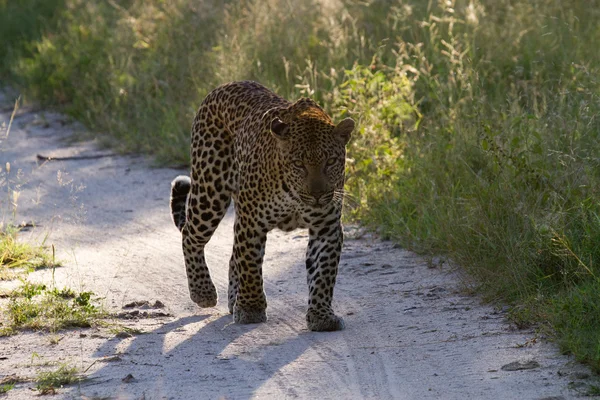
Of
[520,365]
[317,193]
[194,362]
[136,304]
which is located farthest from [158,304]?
[520,365]

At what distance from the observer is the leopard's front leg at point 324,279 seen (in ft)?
19.5

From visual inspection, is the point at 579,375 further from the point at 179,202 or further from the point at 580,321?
the point at 179,202

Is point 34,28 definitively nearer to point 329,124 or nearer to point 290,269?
point 290,269

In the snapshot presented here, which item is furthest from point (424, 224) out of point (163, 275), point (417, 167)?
point (163, 275)

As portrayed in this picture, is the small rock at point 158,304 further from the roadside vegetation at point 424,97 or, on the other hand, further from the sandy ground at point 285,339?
the roadside vegetation at point 424,97

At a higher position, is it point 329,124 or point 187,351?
point 329,124

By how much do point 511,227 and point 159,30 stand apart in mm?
8016

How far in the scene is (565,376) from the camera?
4738 mm

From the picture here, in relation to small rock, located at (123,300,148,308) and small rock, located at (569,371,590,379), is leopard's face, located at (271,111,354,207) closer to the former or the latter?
small rock, located at (123,300,148,308)

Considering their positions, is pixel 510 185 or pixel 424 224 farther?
pixel 424 224

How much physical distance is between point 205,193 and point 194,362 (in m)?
1.50

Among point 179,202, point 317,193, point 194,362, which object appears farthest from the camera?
point 179,202

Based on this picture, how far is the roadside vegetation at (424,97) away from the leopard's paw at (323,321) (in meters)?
1.01

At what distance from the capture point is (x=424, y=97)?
9852 millimetres
